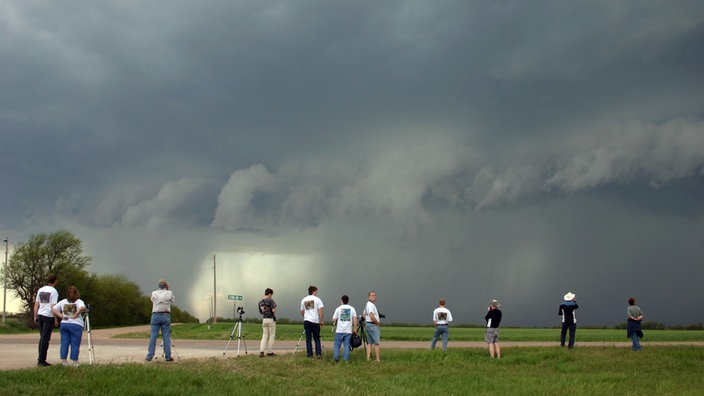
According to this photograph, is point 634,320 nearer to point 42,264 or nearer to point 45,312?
Result: point 45,312

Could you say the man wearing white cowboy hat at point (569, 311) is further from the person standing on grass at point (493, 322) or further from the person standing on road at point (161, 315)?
the person standing on road at point (161, 315)

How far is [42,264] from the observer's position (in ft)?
235

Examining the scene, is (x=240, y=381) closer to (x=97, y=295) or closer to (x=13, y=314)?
(x=97, y=295)

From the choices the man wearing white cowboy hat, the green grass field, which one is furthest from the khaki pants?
the man wearing white cowboy hat

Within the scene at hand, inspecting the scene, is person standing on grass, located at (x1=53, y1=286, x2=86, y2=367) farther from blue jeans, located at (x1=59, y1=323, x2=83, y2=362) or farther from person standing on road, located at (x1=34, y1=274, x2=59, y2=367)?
person standing on road, located at (x1=34, y1=274, x2=59, y2=367)

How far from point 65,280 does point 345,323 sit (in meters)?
62.0

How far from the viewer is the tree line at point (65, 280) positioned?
69688mm

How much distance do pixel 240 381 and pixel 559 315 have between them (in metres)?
14.7

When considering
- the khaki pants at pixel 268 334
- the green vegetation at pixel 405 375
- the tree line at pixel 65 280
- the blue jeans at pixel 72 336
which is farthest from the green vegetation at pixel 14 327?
the green vegetation at pixel 405 375

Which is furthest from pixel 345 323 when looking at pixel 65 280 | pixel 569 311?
pixel 65 280

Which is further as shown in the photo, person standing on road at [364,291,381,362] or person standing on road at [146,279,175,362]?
person standing on road at [364,291,381,362]

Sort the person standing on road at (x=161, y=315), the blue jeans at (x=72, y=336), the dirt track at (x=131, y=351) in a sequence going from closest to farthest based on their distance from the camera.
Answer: the blue jeans at (x=72, y=336)
the person standing on road at (x=161, y=315)
the dirt track at (x=131, y=351)

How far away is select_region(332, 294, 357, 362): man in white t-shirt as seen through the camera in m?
20.0

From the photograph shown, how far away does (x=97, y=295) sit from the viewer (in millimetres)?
77750
